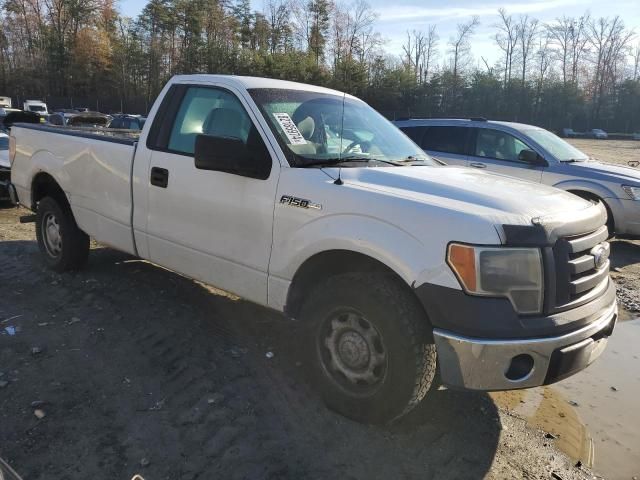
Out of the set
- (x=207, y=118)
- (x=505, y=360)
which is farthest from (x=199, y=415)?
(x=207, y=118)

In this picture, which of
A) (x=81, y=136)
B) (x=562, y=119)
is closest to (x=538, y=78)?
(x=562, y=119)

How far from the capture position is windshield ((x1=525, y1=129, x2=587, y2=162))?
8.46 meters

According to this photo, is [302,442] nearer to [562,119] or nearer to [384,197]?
[384,197]

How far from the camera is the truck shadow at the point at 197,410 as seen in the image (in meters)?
2.83

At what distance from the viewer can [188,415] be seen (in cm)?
322

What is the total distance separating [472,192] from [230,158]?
147 cm

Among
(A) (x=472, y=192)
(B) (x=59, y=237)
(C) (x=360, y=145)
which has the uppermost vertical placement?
(C) (x=360, y=145)

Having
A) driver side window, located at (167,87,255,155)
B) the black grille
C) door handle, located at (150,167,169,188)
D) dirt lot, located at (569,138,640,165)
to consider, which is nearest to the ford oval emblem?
the black grille

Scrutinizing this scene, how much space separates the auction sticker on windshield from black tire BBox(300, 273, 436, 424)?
100 centimetres

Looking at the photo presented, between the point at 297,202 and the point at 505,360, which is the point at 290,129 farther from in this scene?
the point at 505,360

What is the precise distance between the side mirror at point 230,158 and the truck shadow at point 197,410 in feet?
3.73

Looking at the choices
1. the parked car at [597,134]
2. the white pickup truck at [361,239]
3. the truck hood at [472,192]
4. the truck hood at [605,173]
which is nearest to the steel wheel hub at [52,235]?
the white pickup truck at [361,239]

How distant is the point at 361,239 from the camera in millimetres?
2977

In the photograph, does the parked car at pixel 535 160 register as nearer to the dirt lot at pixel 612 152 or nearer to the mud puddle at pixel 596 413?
the mud puddle at pixel 596 413
